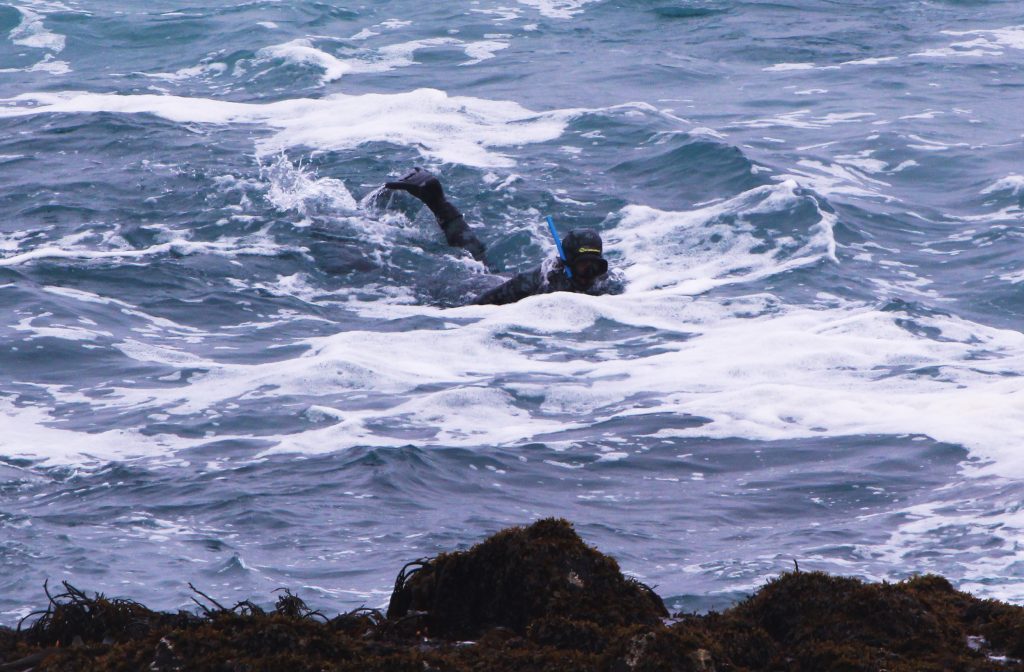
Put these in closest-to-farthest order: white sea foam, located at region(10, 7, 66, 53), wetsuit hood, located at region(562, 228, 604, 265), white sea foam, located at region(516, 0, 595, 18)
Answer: wetsuit hood, located at region(562, 228, 604, 265), white sea foam, located at region(10, 7, 66, 53), white sea foam, located at region(516, 0, 595, 18)

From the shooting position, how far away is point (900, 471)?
23.6 feet

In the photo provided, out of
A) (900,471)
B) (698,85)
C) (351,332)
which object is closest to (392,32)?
(698,85)

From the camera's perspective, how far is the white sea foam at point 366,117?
15.4 metres

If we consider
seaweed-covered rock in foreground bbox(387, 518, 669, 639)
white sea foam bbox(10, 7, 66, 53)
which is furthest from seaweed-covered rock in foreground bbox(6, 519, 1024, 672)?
white sea foam bbox(10, 7, 66, 53)

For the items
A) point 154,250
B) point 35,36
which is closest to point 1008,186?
point 154,250

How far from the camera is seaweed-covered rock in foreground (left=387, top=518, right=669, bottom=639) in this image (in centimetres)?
416

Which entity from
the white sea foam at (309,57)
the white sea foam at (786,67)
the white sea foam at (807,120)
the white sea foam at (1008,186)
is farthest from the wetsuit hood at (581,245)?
the white sea foam at (786,67)

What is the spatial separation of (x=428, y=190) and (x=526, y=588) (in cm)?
816

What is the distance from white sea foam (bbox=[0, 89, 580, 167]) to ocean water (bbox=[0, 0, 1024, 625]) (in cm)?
8

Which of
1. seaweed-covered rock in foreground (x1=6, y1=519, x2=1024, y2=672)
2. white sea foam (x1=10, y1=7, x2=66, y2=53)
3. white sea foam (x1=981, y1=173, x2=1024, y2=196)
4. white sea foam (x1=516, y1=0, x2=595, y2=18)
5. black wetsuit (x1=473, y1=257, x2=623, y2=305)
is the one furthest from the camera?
white sea foam (x1=516, y1=0, x2=595, y2=18)

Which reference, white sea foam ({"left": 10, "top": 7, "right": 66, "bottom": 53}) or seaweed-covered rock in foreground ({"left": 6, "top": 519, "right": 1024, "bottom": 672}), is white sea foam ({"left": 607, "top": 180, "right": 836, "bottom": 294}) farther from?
white sea foam ({"left": 10, "top": 7, "right": 66, "bottom": 53})

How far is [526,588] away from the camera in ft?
13.8

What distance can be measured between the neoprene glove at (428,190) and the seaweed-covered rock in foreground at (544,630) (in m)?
7.78

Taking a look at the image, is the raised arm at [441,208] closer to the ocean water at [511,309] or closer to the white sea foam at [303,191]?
the ocean water at [511,309]
